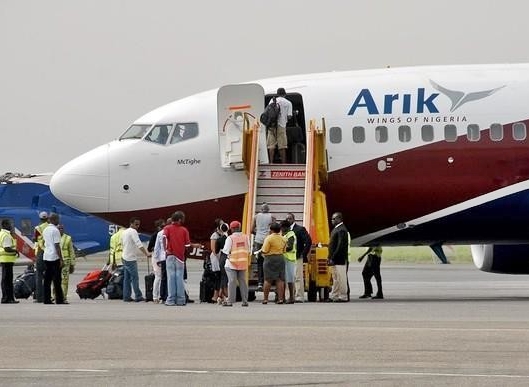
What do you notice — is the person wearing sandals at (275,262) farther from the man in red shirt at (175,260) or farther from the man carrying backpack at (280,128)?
the man carrying backpack at (280,128)

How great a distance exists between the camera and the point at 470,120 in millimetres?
33469

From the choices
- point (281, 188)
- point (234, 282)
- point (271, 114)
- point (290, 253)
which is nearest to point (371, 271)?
point (281, 188)

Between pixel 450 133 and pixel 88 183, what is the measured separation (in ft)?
26.1

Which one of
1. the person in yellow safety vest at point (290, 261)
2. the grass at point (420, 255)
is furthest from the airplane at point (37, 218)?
the person in yellow safety vest at point (290, 261)

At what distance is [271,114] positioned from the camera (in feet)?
108

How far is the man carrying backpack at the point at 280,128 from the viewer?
3312 cm

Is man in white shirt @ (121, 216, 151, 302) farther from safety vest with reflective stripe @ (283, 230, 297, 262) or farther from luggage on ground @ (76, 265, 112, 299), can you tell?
safety vest with reflective stripe @ (283, 230, 297, 262)

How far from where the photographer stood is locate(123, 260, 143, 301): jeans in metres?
33.0

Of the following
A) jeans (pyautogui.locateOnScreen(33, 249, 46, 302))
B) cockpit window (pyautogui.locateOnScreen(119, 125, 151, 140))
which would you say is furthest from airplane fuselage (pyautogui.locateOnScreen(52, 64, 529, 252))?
jeans (pyautogui.locateOnScreen(33, 249, 46, 302))

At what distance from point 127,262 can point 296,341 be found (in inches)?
534

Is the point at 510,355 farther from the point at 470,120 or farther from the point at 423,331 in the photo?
the point at 470,120

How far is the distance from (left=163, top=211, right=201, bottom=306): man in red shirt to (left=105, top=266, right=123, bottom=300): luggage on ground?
129 inches

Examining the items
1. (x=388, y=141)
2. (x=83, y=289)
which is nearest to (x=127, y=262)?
(x=83, y=289)

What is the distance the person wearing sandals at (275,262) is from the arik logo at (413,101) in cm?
413
